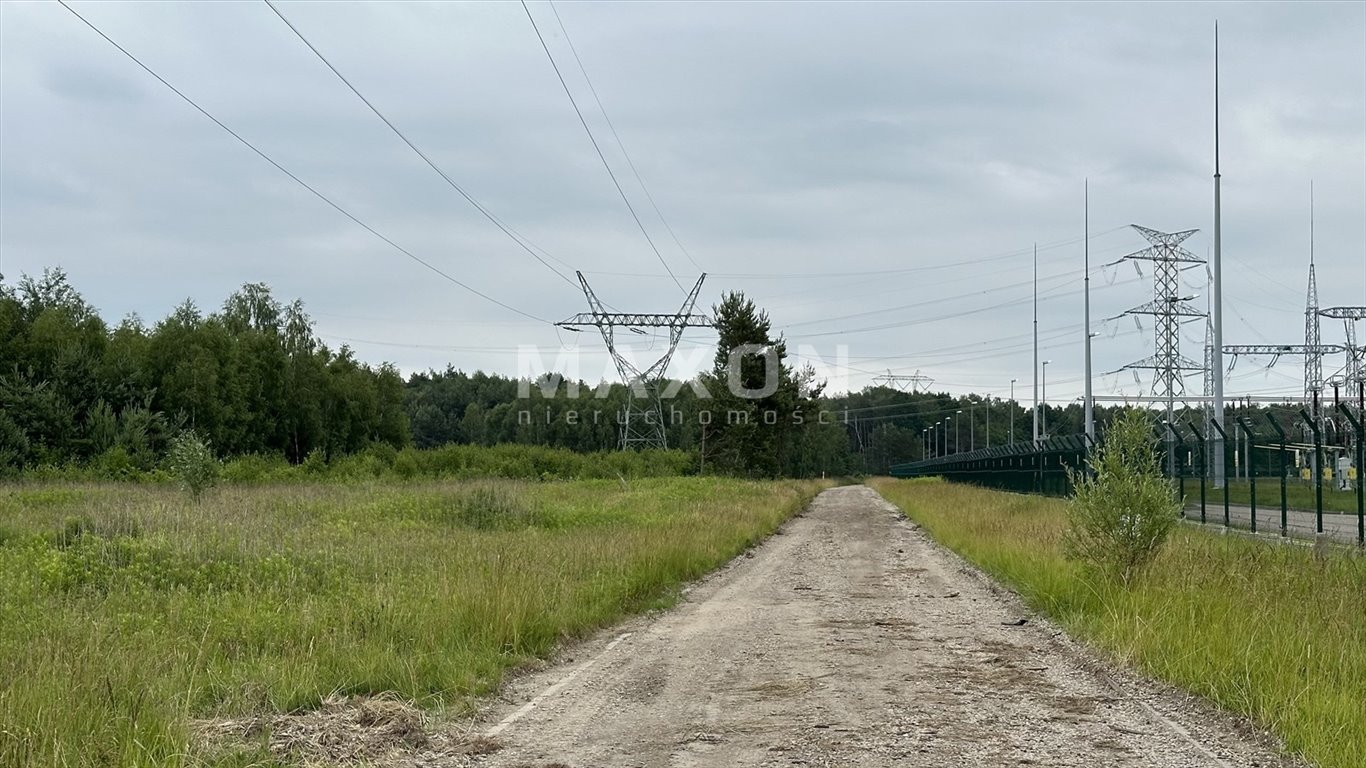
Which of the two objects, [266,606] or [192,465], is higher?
[192,465]

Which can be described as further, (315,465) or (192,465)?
(315,465)

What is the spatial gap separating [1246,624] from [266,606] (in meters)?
9.68

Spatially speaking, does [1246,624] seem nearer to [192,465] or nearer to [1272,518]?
[1272,518]

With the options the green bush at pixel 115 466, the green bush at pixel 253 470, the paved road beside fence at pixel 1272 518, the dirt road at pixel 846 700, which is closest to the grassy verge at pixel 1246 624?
the dirt road at pixel 846 700

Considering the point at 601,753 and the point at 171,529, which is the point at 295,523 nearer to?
the point at 171,529

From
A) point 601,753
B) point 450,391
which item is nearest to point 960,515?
point 601,753

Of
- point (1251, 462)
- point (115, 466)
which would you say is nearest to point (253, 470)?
point (115, 466)

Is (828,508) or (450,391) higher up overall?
(450,391)

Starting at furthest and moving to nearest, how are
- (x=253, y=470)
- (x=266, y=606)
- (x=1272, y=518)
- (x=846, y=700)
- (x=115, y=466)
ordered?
(x=253, y=470) < (x=115, y=466) < (x=1272, y=518) < (x=266, y=606) < (x=846, y=700)

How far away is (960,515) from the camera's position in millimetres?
30406

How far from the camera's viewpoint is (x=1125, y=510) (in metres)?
14.0

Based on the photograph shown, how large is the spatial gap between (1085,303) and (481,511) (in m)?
32.7

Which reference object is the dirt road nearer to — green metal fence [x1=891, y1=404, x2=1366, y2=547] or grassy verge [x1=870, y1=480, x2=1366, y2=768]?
grassy verge [x1=870, y1=480, x2=1366, y2=768]

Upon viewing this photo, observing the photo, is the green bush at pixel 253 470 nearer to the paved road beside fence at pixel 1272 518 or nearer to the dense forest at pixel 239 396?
the dense forest at pixel 239 396
